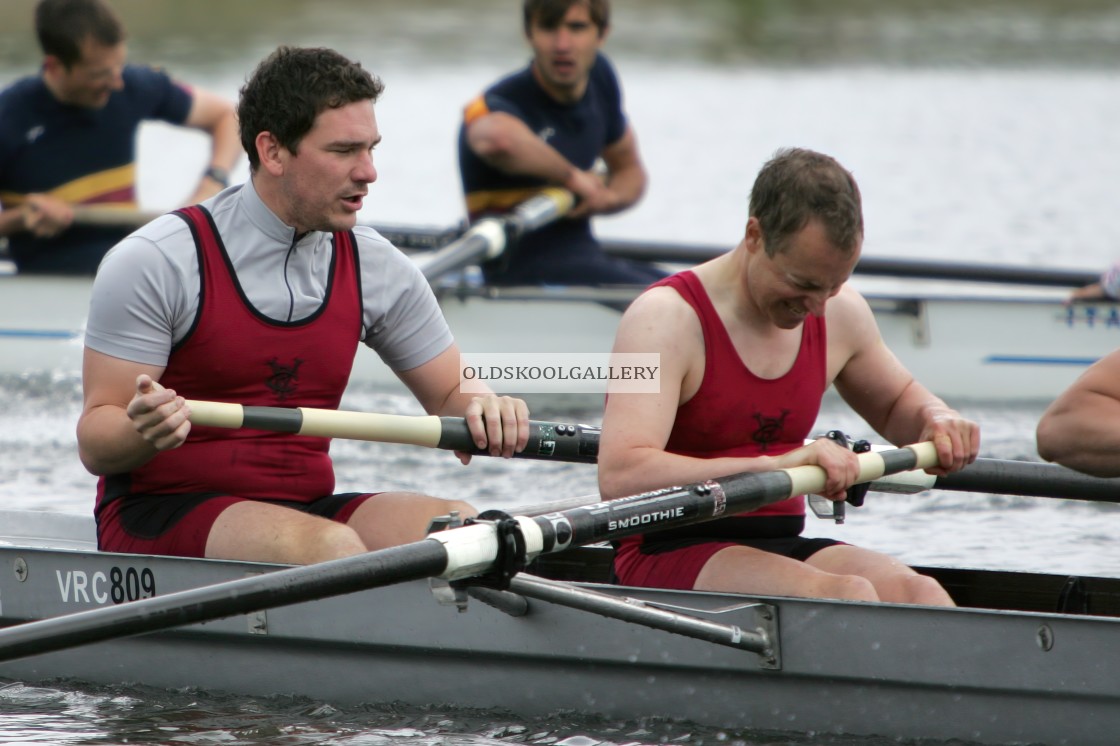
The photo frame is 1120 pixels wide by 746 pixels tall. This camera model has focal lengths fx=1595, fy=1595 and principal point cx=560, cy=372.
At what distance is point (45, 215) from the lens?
27.8 ft

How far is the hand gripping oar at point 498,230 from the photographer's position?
793cm

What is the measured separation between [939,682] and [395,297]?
1784mm

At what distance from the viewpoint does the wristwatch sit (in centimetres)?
898

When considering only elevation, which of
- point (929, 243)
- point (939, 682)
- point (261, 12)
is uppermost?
point (261, 12)

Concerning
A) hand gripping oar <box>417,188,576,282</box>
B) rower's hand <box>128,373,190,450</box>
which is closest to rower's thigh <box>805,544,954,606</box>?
rower's hand <box>128,373,190,450</box>

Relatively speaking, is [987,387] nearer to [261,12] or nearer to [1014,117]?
[1014,117]

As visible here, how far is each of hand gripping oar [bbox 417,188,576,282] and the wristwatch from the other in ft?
4.70

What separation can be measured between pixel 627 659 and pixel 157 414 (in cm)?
136

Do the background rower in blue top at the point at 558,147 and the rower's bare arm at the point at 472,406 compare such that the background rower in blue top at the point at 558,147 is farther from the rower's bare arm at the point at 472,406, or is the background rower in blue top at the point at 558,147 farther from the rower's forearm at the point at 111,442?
the rower's forearm at the point at 111,442

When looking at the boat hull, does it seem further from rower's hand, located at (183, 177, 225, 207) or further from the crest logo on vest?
rower's hand, located at (183, 177, 225, 207)

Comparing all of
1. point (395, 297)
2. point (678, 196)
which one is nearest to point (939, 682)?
point (395, 297)

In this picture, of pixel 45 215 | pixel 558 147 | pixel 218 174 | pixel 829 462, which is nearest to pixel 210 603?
pixel 829 462

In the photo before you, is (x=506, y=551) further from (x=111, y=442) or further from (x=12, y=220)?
(x=12, y=220)

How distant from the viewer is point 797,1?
28891 mm
